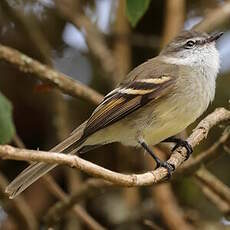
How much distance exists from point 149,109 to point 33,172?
0.82 m

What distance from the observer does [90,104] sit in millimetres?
4242

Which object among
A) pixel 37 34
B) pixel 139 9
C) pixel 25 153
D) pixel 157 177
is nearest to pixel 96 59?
pixel 37 34

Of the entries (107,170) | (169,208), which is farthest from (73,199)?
(107,170)

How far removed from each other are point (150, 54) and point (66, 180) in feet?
4.58

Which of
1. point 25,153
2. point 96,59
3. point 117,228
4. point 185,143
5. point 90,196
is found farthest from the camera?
point 96,59

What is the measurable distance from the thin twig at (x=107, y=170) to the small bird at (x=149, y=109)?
18 cm

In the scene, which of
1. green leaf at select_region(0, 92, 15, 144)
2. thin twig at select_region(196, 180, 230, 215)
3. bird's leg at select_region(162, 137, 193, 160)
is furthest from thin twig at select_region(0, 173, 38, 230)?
thin twig at select_region(196, 180, 230, 215)

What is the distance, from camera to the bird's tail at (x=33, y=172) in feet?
9.94

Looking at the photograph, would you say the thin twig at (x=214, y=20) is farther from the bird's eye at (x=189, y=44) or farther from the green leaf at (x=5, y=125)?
the green leaf at (x=5, y=125)

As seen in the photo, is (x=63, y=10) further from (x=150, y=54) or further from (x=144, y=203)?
(x=144, y=203)

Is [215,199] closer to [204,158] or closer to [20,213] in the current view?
[204,158]

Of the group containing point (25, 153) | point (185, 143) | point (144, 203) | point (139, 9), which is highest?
point (25, 153)

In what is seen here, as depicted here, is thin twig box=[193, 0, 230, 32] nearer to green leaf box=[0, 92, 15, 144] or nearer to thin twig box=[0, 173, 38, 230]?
thin twig box=[0, 173, 38, 230]

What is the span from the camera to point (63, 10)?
4930mm
